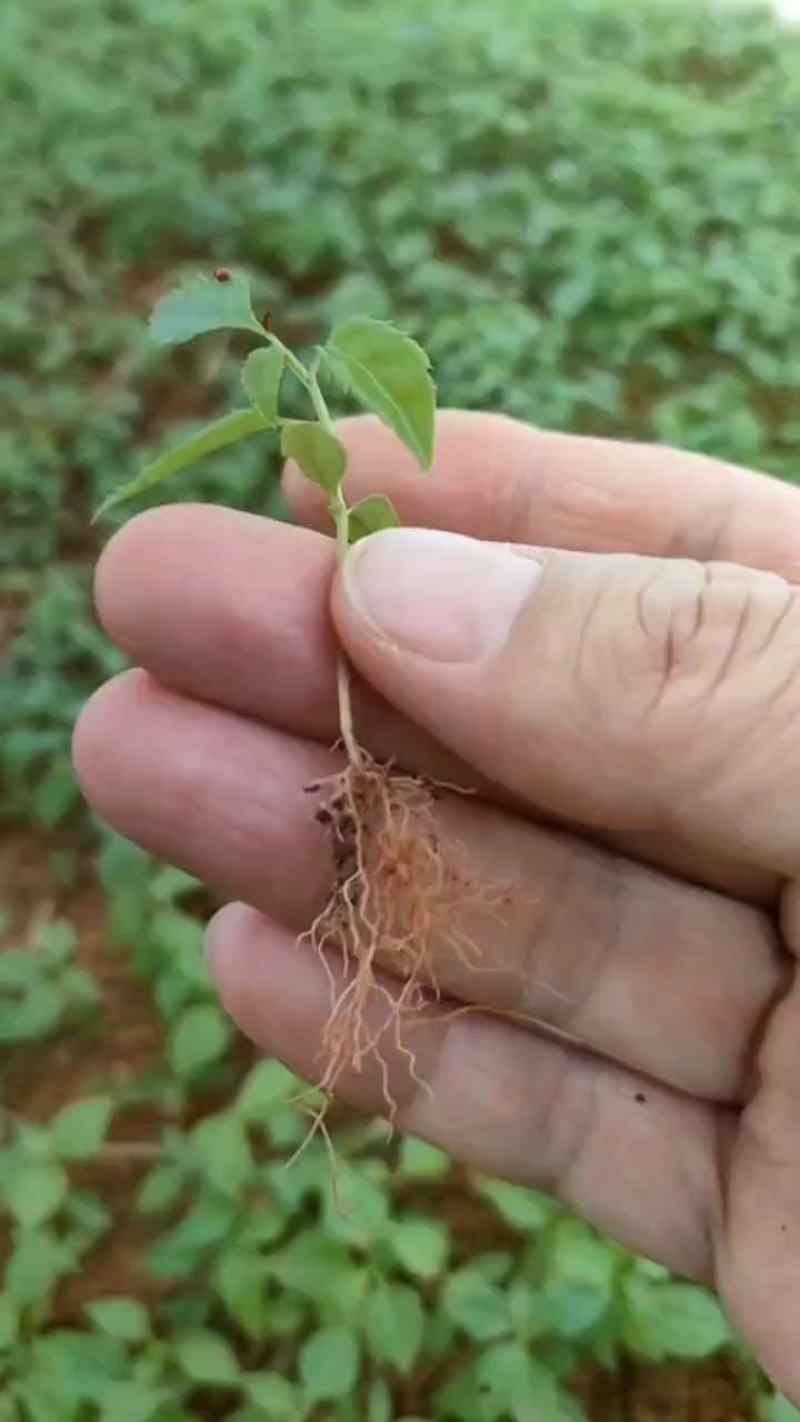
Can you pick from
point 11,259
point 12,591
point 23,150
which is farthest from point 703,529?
point 23,150

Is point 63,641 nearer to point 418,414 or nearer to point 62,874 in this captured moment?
point 62,874

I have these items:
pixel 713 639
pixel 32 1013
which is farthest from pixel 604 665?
pixel 32 1013

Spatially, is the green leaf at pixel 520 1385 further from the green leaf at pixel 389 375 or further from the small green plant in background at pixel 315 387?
the green leaf at pixel 389 375

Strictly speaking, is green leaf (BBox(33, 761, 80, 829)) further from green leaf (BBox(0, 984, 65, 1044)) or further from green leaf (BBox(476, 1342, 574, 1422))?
green leaf (BBox(476, 1342, 574, 1422))

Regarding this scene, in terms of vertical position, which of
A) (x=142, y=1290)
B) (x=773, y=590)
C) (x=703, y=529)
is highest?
(x=773, y=590)

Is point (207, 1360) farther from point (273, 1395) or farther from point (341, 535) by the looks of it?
point (341, 535)

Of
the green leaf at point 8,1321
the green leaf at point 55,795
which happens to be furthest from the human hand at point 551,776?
the green leaf at point 55,795
